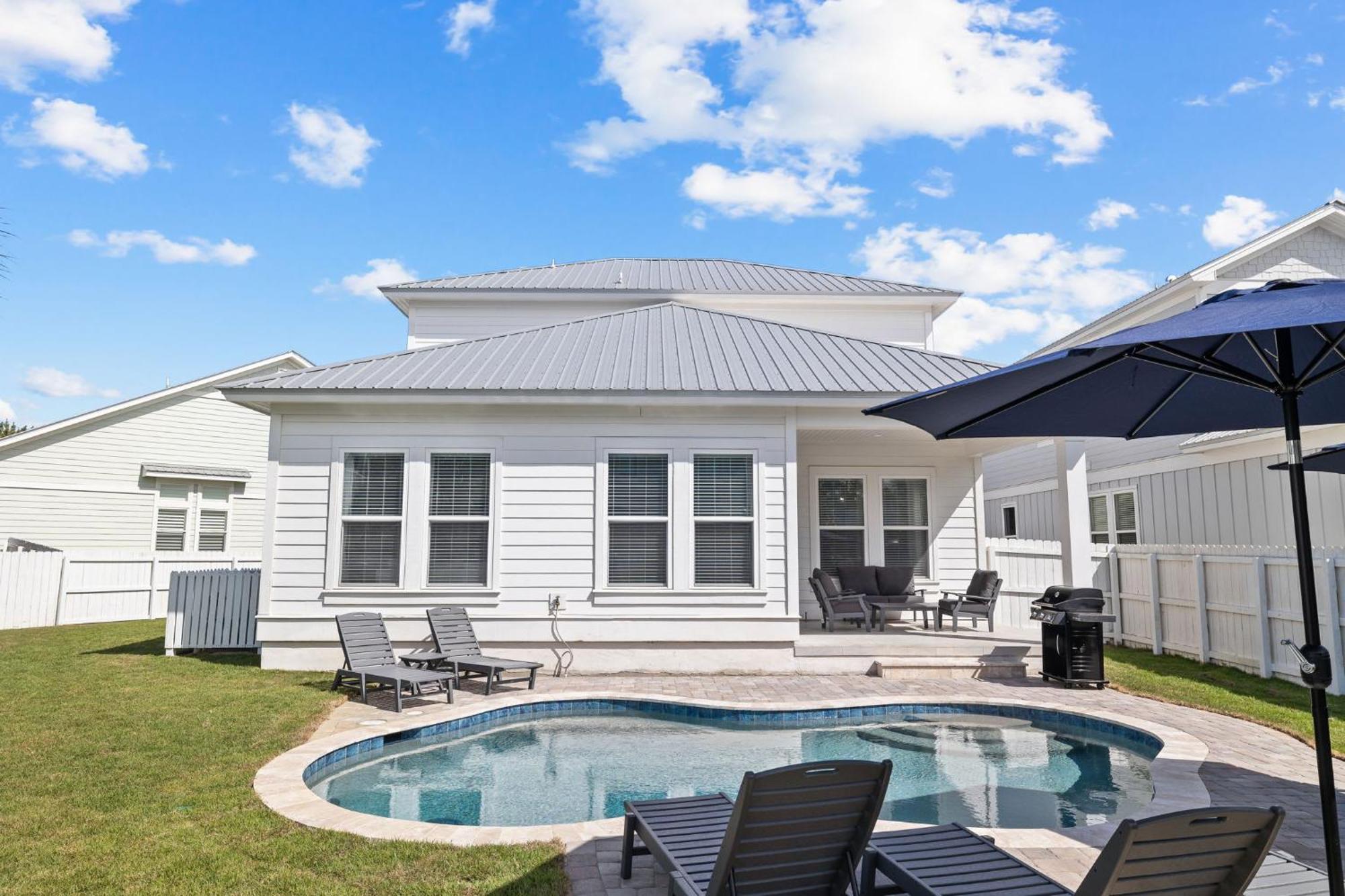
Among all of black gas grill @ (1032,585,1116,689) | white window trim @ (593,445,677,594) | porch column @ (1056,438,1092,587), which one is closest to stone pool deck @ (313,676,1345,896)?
black gas grill @ (1032,585,1116,689)

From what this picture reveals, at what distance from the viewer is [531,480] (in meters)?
11.3

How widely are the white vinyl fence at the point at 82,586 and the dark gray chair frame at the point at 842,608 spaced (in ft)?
41.8

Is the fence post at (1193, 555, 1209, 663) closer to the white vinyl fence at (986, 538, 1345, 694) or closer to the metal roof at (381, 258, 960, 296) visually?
the white vinyl fence at (986, 538, 1345, 694)

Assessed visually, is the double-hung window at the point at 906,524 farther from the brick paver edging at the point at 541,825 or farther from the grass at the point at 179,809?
the grass at the point at 179,809

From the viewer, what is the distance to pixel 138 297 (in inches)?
1003

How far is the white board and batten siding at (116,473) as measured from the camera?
19688mm

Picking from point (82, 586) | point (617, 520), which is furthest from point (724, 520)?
point (82, 586)

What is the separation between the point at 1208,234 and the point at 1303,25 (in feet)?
187

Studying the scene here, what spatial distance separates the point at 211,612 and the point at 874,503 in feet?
34.8

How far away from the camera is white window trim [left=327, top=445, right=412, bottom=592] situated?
11.0m

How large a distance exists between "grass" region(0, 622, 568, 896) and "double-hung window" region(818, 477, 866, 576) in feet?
26.3

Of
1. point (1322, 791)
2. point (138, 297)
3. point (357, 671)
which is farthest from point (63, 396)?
point (1322, 791)

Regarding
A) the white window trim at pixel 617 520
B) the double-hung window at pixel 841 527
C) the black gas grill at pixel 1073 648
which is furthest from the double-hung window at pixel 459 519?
the black gas grill at pixel 1073 648

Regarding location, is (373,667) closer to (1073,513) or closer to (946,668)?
(946,668)
